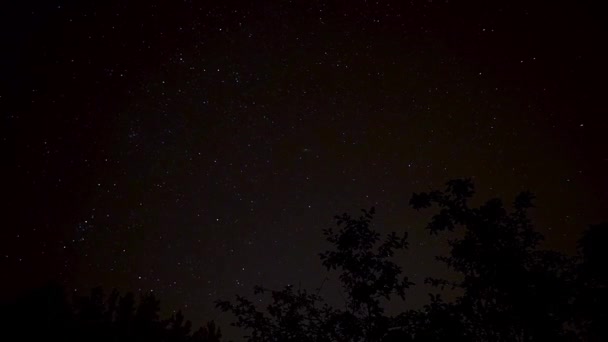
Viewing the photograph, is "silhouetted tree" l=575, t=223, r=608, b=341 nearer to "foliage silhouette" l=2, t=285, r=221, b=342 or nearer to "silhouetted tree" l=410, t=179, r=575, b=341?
"silhouetted tree" l=410, t=179, r=575, b=341

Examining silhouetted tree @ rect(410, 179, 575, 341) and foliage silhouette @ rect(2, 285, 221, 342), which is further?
foliage silhouette @ rect(2, 285, 221, 342)

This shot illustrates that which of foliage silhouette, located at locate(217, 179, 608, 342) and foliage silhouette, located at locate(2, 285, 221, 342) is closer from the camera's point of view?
foliage silhouette, located at locate(217, 179, 608, 342)

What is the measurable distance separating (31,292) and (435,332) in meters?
15.9

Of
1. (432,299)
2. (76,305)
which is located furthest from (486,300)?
(76,305)

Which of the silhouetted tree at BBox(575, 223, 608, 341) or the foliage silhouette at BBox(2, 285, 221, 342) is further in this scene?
the foliage silhouette at BBox(2, 285, 221, 342)

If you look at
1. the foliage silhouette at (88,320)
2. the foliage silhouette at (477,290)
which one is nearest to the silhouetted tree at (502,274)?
the foliage silhouette at (477,290)

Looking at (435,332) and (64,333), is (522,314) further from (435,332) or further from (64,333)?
(64,333)

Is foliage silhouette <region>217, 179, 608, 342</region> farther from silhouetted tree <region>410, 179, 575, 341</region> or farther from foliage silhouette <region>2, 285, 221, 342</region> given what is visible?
foliage silhouette <region>2, 285, 221, 342</region>

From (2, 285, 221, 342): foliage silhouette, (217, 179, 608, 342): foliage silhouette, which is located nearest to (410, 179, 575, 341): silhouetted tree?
(217, 179, 608, 342): foliage silhouette

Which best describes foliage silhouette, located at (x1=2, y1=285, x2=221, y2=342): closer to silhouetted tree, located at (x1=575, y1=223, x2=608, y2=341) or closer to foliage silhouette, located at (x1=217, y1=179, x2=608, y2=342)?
foliage silhouette, located at (x1=217, y1=179, x2=608, y2=342)

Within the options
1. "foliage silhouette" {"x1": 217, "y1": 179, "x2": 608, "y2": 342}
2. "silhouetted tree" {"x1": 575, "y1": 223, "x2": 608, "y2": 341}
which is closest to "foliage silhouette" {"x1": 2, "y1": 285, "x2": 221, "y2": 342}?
"foliage silhouette" {"x1": 217, "y1": 179, "x2": 608, "y2": 342}

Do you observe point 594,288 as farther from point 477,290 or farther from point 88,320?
point 88,320

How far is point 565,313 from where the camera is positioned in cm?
425

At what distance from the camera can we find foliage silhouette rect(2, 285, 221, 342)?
44.7ft
